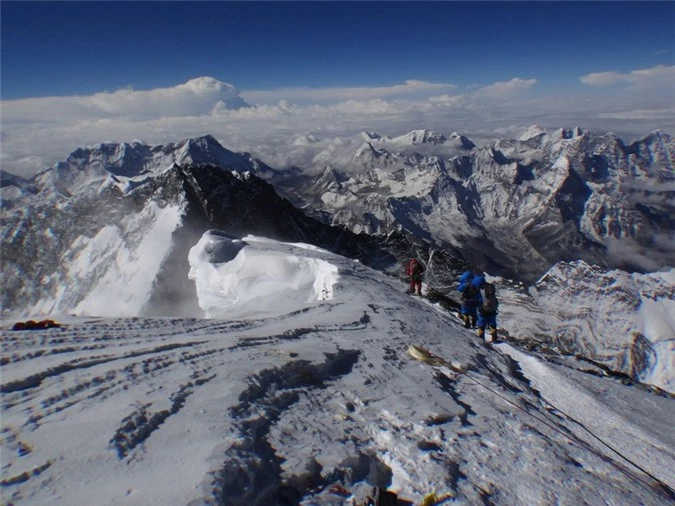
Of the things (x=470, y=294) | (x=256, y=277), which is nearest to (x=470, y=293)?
(x=470, y=294)

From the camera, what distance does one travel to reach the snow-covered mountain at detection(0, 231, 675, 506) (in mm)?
6000

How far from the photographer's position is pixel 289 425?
26.1 ft

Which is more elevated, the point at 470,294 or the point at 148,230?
the point at 470,294

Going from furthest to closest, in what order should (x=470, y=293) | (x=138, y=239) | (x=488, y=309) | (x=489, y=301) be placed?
(x=138, y=239)
(x=470, y=293)
(x=488, y=309)
(x=489, y=301)

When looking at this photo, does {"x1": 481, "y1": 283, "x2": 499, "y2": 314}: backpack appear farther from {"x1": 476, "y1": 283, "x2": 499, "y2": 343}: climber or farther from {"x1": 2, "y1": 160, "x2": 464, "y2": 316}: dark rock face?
{"x1": 2, "y1": 160, "x2": 464, "y2": 316}: dark rock face

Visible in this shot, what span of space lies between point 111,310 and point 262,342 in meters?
86.3

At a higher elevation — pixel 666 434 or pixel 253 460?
pixel 253 460

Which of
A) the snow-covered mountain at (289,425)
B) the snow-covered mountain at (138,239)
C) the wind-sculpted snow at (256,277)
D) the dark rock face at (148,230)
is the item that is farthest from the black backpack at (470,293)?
the dark rock face at (148,230)

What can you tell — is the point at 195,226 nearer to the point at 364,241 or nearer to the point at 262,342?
the point at 364,241

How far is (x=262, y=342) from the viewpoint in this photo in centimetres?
1225

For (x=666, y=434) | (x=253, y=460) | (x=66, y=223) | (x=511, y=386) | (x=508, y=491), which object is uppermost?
(x=253, y=460)

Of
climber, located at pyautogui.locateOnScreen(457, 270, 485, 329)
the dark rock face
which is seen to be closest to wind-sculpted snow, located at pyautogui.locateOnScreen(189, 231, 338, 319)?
climber, located at pyautogui.locateOnScreen(457, 270, 485, 329)

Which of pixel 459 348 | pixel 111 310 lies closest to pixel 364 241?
pixel 111 310

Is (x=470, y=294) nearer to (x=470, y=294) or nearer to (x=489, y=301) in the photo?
(x=470, y=294)
